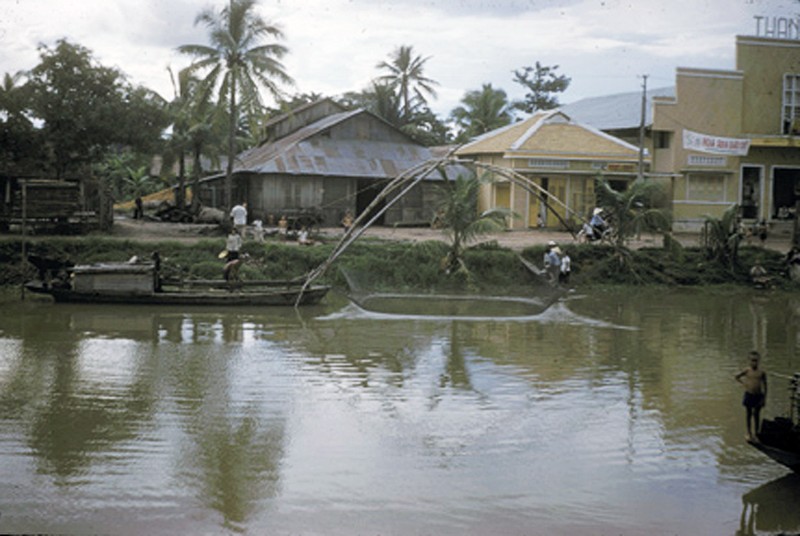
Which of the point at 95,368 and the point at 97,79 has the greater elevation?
the point at 97,79

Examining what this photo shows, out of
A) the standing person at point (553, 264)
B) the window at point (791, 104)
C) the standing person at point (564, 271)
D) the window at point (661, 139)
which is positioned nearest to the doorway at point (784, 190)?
the window at point (791, 104)

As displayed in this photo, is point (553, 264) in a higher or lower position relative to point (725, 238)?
lower

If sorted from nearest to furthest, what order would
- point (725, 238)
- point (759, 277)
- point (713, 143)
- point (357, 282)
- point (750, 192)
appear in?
point (357, 282) → point (759, 277) → point (725, 238) → point (713, 143) → point (750, 192)

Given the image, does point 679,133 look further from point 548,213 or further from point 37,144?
point 37,144

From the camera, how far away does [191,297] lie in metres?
19.2

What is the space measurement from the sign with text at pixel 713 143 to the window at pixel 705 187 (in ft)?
3.69

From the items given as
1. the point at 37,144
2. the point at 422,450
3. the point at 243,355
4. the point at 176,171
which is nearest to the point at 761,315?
the point at 243,355

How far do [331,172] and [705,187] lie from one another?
12.3 meters

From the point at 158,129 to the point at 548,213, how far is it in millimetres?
12847

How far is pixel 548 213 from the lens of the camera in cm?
3125

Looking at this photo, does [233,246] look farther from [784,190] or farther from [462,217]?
[784,190]

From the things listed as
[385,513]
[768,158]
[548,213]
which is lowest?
[385,513]

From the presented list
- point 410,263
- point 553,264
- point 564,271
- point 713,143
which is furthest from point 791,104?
point 410,263

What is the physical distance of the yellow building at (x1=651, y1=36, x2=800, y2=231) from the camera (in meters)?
29.4
